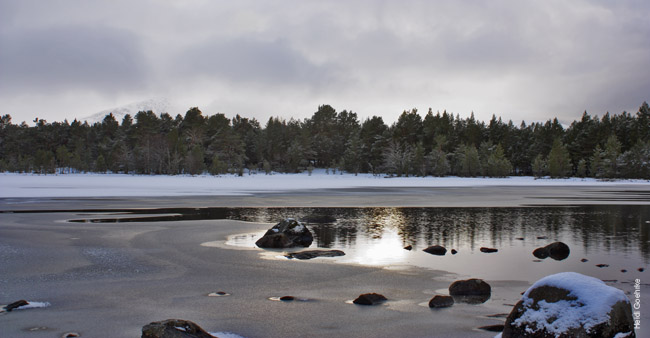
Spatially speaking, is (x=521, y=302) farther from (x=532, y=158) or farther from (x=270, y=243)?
(x=532, y=158)

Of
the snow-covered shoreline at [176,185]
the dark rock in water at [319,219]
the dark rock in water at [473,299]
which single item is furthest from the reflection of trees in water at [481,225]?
the snow-covered shoreline at [176,185]

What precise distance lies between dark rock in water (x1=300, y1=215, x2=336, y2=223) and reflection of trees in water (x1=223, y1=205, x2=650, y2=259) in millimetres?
381

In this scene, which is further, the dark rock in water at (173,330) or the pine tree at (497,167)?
the pine tree at (497,167)

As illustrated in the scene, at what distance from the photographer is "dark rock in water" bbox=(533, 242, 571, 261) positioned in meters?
12.8

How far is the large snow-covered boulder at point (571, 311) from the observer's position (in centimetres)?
537

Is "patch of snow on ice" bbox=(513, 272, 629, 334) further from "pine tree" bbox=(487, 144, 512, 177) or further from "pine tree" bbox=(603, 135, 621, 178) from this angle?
"pine tree" bbox=(487, 144, 512, 177)

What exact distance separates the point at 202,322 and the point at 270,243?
7.19 m

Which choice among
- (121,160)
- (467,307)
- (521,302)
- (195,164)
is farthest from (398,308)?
(121,160)

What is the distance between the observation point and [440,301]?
816 centimetres

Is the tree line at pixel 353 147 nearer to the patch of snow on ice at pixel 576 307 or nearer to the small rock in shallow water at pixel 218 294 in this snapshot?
the small rock in shallow water at pixel 218 294

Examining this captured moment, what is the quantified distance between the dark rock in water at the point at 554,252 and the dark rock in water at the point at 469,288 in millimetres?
4523

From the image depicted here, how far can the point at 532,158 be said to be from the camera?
10500 centimetres

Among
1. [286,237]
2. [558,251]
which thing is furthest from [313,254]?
[558,251]

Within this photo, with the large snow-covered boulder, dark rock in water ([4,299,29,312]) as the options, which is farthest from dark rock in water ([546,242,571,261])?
dark rock in water ([4,299,29,312])
